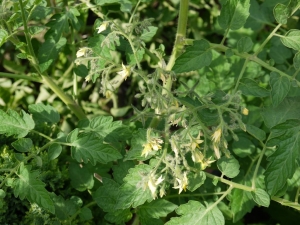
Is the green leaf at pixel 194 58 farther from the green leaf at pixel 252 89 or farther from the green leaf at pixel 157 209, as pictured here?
the green leaf at pixel 157 209

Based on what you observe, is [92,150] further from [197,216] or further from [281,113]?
[281,113]

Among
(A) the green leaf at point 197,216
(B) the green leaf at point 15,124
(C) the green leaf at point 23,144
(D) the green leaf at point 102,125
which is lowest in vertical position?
(A) the green leaf at point 197,216

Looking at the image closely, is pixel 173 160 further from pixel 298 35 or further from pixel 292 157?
pixel 298 35

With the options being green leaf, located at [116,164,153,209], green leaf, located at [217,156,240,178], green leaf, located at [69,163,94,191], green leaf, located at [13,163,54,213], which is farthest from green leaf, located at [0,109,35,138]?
green leaf, located at [217,156,240,178]

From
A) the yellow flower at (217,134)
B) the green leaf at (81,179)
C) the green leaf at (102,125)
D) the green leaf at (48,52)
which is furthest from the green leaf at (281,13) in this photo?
the green leaf at (81,179)

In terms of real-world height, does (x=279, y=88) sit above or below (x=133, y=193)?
above

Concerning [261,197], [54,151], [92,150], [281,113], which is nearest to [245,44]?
[281,113]
